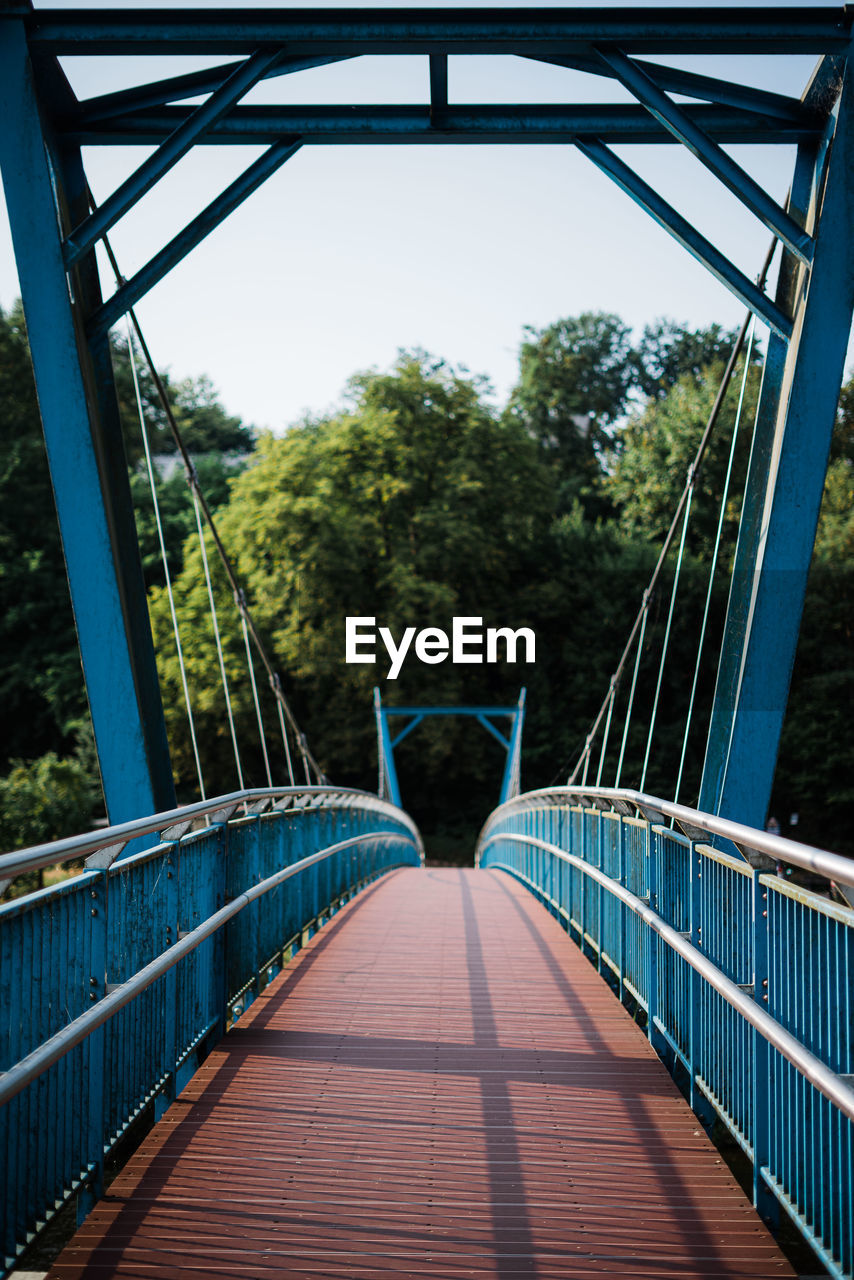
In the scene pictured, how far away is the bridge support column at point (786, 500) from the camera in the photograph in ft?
18.6

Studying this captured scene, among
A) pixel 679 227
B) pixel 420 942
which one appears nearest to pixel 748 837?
pixel 679 227

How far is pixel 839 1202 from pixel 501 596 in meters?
34.5

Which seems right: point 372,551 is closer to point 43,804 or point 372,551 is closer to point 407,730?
point 407,730

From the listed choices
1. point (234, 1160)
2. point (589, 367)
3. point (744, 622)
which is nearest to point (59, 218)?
point (744, 622)

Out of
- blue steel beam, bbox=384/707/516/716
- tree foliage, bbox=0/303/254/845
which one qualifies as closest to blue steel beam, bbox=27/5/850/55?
blue steel beam, bbox=384/707/516/716

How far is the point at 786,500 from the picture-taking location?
5.83 metres

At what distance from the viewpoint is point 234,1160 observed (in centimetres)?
386

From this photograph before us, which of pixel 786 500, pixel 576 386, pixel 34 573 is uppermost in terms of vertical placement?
pixel 576 386

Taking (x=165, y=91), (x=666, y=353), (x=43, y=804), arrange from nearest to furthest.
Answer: (x=165, y=91) → (x=43, y=804) → (x=666, y=353)

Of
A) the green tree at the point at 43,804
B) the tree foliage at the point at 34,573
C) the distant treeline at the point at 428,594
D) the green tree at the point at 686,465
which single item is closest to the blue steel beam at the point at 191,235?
the green tree at the point at 43,804

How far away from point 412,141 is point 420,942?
205 inches

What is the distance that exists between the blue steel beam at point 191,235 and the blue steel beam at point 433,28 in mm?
729

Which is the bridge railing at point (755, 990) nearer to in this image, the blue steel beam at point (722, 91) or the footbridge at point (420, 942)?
the footbridge at point (420, 942)

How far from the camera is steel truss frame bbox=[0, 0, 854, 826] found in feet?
18.2
